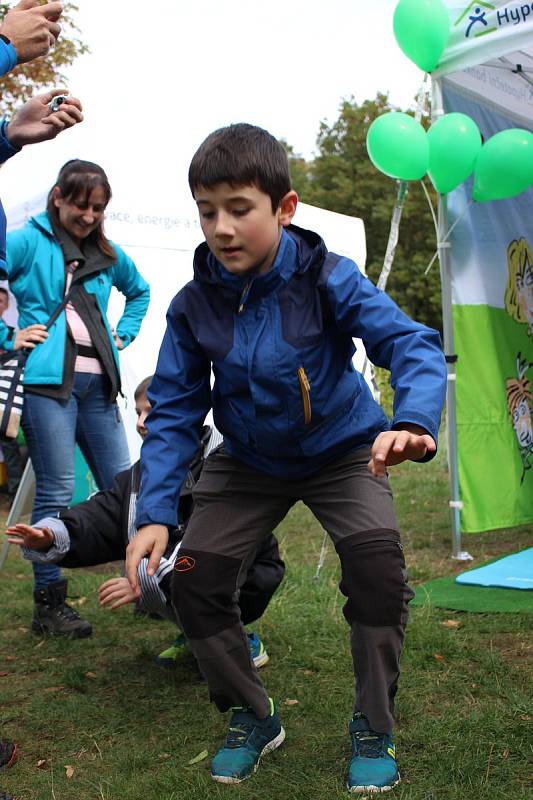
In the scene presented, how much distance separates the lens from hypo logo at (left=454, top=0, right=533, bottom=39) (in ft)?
14.4

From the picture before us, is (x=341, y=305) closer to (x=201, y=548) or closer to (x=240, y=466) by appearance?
(x=240, y=466)

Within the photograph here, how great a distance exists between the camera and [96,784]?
2.44 meters

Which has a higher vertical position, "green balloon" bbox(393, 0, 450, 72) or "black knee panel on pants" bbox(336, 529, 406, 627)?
"green balloon" bbox(393, 0, 450, 72)

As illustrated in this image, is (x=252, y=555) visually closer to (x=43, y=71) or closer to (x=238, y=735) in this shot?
(x=238, y=735)

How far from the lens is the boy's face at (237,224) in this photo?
2.25m

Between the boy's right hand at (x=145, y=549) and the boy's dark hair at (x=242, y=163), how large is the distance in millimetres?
878

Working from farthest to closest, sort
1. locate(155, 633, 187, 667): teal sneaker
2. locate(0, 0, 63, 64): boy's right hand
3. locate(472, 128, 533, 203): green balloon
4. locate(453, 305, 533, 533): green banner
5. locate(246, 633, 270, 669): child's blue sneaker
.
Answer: locate(453, 305, 533, 533): green banner → locate(472, 128, 533, 203): green balloon → locate(155, 633, 187, 667): teal sneaker → locate(246, 633, 270, 669): child's blue sneaker → locate(0, 0, 63, 64): boy's right hand

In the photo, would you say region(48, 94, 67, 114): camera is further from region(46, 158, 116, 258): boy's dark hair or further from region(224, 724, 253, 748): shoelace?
region(224, 724, 253, 748): shoelace

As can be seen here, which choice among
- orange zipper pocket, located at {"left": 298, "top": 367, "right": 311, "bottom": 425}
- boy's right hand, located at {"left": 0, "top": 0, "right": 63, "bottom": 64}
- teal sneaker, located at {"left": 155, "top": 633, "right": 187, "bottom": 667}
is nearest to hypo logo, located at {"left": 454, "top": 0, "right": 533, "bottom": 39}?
boy's right hand, located at {"left": 0, "top": 0, "right": 63, "bottom": 64}

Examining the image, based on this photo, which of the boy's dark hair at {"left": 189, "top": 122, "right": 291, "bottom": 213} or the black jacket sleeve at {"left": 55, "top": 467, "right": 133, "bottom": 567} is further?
the black jacket sleeve at {"left": 55, "top": 467, "right": 133, "bottom": 567}

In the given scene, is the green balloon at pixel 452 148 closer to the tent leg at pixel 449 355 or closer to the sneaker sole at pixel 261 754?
the tent leg at pixel 449 355

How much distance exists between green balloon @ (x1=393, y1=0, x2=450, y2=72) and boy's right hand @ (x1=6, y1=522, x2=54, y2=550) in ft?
10.6

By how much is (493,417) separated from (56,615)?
2869 mm

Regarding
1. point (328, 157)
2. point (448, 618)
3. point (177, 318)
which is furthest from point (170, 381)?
point (328, 157)
